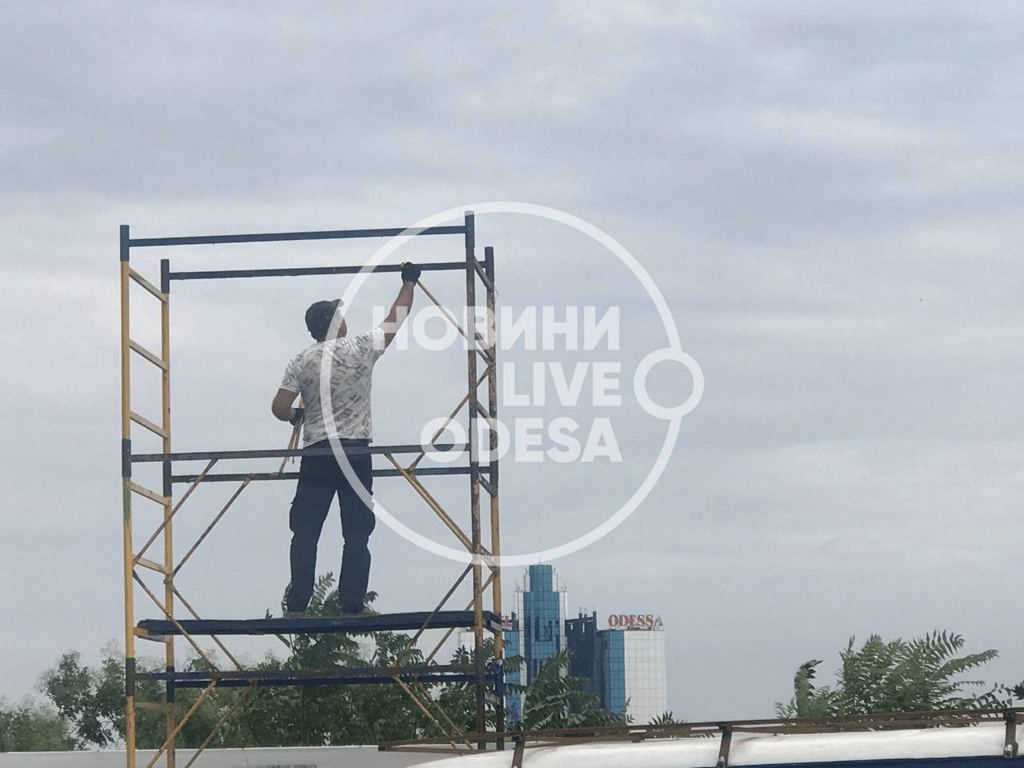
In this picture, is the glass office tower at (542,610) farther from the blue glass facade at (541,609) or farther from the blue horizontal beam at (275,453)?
the blue horizontal beam at (275,453)

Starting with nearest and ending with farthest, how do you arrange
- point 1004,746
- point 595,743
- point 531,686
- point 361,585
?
point 1004,746
point 595,743
point 361,585
point 531,686

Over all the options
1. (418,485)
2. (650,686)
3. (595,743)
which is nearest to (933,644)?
(418,485)

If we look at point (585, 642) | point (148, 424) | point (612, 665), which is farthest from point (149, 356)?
point (612, 665)

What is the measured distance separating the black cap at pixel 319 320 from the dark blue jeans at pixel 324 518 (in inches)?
43.3

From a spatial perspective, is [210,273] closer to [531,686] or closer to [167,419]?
[167,419]

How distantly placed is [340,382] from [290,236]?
171cm

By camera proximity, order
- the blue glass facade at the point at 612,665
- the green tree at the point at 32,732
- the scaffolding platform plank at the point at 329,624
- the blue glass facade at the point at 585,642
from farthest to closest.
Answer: the blue glass facade at the point at 612,665 → the blue glass facade at the point at 585,642 → the green tree at the point at 32,732 → the scaffolding platform plank at the point at 329,624

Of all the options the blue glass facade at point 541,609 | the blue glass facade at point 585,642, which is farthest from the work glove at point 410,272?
the blue glass facade at point 541,609

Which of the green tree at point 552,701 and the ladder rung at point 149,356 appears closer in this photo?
the ladder rung at point 149,356

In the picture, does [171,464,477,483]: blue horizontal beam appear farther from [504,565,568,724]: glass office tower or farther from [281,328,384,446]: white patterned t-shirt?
[504,565,568,724]: glass office tower

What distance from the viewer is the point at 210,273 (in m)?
16.6

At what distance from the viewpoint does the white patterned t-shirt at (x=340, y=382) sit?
14841 millimetres

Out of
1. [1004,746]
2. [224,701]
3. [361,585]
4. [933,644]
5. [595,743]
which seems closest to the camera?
[1004,746]

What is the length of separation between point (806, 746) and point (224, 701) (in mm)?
26226
